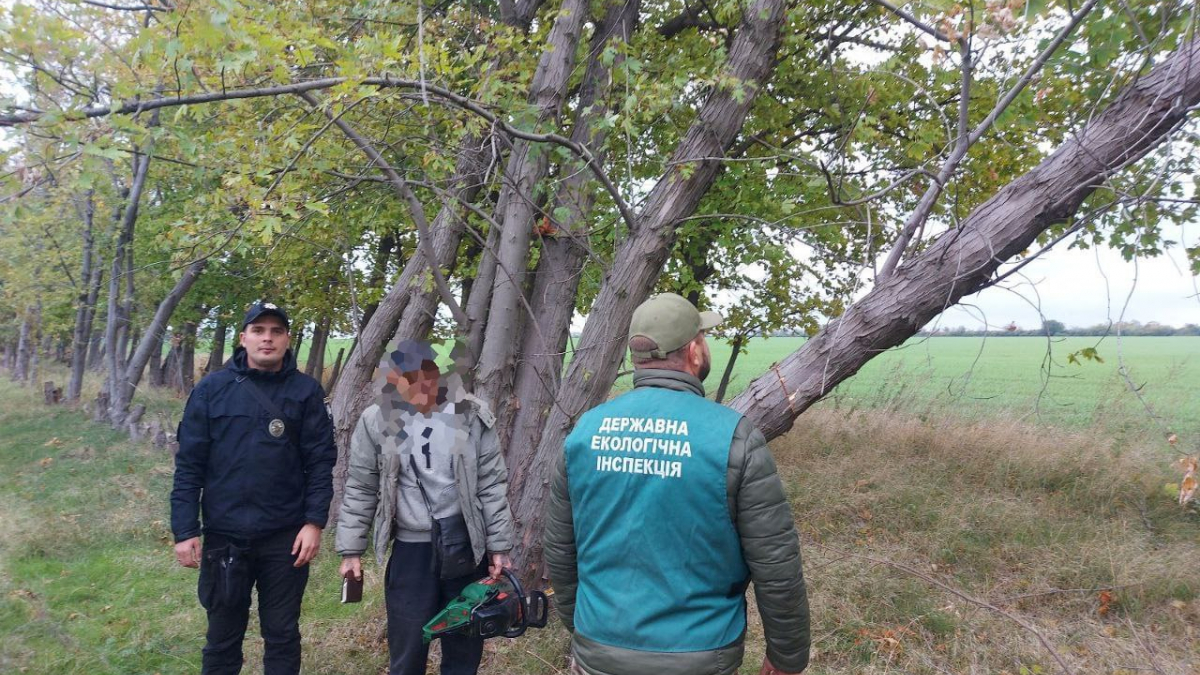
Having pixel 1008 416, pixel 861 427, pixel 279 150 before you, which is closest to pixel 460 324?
pixel 279 150

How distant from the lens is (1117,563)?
5402 millimetres

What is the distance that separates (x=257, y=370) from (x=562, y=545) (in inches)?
69.8

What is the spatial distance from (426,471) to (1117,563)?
5067mm

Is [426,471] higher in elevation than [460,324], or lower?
lower

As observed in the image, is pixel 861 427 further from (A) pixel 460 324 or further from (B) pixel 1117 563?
(A) pixel 460 324

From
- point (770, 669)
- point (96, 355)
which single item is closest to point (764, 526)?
point (770, 669)

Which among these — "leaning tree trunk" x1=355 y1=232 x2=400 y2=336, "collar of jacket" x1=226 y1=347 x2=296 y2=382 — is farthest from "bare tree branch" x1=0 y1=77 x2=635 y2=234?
"leaning tree trunk" x1=355 y1=232 x2=400 y2=336

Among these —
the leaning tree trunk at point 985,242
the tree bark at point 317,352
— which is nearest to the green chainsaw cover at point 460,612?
the leaning tree trunk at point 985,242

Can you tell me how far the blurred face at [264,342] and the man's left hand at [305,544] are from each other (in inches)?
29.3

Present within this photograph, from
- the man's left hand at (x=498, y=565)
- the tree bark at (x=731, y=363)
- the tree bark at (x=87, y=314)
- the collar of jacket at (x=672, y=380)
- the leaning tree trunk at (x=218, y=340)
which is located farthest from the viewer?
the leaning tree trunk at (x=218, y=340)

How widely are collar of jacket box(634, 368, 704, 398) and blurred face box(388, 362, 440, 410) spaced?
4.04 feet

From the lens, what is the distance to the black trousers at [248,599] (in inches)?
130

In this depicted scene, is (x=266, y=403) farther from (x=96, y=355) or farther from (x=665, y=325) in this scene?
(x=96, y=355)

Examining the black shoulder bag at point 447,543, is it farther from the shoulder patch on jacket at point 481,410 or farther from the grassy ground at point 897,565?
the grassy ground at point 897,565
